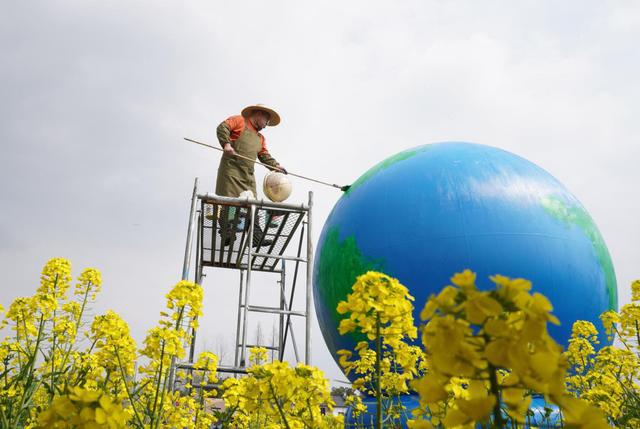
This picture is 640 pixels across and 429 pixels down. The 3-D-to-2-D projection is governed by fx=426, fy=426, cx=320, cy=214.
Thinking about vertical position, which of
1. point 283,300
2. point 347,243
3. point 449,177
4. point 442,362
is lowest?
point 442,362

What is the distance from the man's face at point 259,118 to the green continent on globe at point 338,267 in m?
2.43

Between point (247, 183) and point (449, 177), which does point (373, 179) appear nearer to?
point (449, 177)

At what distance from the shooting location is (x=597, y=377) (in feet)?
11.2

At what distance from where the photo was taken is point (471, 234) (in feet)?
17.6

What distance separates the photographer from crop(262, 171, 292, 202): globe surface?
679cm

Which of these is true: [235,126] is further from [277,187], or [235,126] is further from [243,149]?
[277,187]

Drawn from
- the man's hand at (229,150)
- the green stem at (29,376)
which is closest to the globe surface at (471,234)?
the man's hand at (229,150)

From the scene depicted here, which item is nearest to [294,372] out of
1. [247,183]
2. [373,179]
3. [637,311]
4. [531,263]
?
[637,311]

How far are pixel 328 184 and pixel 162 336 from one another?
5402mm

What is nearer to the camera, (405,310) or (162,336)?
(405,310)

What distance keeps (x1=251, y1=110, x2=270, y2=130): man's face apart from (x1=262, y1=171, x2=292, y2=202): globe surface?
52.7 inches

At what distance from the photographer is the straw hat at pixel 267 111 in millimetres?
7637

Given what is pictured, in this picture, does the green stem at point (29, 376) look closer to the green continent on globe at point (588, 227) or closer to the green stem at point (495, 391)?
the green stem at point (495, 391)

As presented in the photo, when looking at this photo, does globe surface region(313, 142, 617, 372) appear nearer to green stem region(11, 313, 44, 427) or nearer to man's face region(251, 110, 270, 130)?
man's face region(251, 110, 270, 130)
